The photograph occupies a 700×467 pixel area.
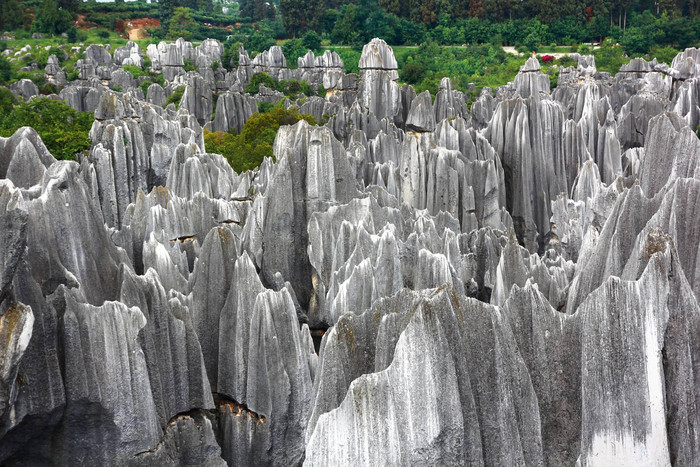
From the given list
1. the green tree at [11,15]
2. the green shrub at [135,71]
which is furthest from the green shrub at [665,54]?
the green tree at [11,15]

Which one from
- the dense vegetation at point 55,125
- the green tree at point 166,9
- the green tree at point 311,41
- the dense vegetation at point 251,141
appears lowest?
the dense vegetation at point 251,141

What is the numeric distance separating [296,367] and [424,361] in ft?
16.8

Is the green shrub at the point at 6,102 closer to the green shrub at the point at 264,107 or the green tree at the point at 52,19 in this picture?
the green shrub at the point at 264,107

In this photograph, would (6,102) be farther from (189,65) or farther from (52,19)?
(52,19)

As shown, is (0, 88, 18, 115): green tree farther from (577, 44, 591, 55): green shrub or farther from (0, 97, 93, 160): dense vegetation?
(577, 44, 591, 55): green shrub

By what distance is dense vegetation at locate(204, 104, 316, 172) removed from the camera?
33.5m

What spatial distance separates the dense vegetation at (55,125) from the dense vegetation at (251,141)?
5.82 metres

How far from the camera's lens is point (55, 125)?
31422 mm

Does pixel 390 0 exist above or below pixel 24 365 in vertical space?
above

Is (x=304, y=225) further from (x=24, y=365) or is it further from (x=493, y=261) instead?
(x=24, y=365)

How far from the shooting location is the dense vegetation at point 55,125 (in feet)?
92.2

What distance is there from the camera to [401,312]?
873 centimetres

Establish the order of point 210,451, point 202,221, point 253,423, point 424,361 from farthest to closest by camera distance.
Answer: point 202,221 < point 253,423 < point 210,451 < point 424,361

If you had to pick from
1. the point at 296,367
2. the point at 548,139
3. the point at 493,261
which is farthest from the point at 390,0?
the point at 296,367
